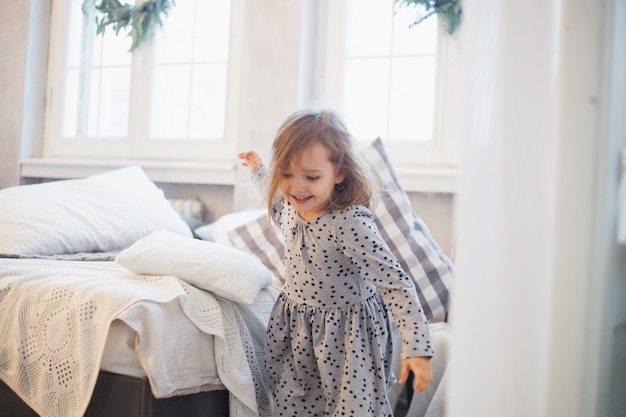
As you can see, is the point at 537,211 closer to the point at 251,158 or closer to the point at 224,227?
the point at 251,158

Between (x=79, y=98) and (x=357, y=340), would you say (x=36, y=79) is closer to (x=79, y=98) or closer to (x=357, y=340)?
(x=79, y=98)

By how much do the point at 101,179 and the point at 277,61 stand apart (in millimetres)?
911

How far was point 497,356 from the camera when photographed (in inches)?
22.7

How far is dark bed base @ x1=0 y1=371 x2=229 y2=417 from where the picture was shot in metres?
1.28

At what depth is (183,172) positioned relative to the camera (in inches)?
115

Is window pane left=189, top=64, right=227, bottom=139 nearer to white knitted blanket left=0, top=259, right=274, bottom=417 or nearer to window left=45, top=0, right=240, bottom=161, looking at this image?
window left=45, top=0, right=240, bottom=161

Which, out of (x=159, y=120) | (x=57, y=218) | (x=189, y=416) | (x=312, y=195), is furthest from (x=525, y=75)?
(x=159, y=120)

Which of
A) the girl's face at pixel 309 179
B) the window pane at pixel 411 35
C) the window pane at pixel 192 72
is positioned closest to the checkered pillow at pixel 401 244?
the girl's face at pixel 309 179

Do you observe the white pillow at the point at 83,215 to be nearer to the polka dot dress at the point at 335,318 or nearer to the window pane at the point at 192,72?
the window pane at the point at 192,72

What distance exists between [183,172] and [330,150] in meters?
1.69

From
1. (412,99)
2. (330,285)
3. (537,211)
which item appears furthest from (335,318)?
(412,99)

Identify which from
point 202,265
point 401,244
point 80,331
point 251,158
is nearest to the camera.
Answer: point 80,331

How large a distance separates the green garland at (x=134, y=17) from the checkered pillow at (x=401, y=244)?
1571 millimetres

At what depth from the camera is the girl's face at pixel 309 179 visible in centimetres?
134
